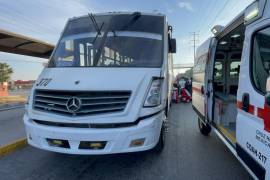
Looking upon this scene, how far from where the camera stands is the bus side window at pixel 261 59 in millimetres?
2500

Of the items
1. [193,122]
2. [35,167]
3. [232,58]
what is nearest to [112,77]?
[35,167]

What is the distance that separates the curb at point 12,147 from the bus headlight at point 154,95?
3.09 metres

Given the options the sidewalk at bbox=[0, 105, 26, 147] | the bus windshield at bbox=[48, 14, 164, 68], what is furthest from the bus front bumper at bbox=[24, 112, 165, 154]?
the sidewalk at bbox=[0, 105, 26, 147]

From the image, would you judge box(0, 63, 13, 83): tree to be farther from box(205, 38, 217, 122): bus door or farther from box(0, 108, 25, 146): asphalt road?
box(205, 38, 217, 122): bus door

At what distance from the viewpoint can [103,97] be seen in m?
3.40

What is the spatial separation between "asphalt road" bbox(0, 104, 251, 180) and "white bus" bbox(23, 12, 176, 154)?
53 cm

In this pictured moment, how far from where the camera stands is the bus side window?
250 cm

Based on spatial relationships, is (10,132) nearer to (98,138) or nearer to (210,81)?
(98,138)

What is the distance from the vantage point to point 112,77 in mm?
3631

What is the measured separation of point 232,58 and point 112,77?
412 centimetres

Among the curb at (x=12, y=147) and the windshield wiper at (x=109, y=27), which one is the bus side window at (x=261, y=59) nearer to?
the windshield wiper at (x=109, y=27)

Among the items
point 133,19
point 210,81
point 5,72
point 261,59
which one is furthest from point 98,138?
point 5,72

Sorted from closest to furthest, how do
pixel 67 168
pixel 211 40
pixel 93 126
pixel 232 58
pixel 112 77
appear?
pixel 93 126, pixel 112 77, pixel 67 168, pixel 211 40, pixel 232 58

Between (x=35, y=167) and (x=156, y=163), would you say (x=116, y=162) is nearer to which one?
(x=156, y=163)
